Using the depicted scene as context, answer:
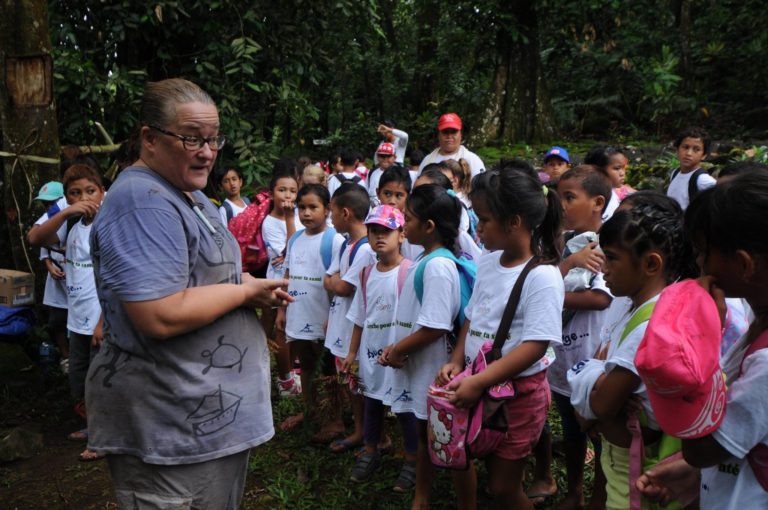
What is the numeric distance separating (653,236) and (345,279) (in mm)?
2299

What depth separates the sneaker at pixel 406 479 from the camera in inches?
146

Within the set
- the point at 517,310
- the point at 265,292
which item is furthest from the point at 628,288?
the point at 265,292

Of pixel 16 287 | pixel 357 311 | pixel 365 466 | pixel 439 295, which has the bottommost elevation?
pixel 365 466

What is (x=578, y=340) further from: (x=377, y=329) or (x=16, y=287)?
(x=16, y=287)

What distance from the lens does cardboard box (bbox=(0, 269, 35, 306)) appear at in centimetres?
498

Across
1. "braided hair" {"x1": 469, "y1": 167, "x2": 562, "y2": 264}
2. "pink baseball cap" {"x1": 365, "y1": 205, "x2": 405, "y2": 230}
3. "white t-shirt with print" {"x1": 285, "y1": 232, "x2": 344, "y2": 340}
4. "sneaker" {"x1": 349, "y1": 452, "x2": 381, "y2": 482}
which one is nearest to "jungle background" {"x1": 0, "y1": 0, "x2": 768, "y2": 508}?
"sneaker" {"x1": 349, "y1": 452, "x2": 381, "y2": 482}

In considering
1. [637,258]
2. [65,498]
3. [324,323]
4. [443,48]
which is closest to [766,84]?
[443,48]

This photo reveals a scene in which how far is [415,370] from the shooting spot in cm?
340

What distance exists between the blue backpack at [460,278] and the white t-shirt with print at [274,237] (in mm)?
2524

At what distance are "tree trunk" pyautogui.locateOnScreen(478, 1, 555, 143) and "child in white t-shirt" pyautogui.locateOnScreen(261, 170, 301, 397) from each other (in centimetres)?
842

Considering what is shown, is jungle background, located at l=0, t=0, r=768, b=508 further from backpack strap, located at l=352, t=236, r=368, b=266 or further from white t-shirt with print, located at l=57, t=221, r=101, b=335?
backpack strap, located at l=352, t=236, r=368, b=266

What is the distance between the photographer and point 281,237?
222 inches

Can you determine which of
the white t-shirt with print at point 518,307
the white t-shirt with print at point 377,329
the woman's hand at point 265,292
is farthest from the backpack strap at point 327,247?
the woman's hand at point 265,292

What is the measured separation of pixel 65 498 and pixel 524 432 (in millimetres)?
2896
